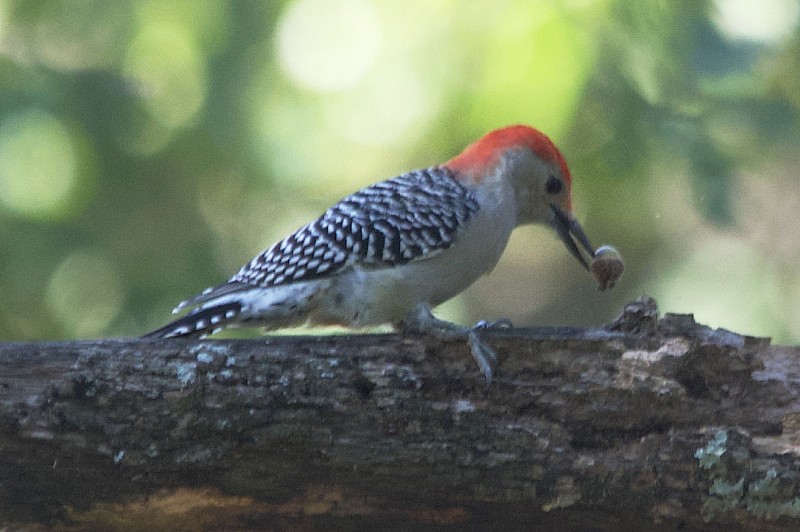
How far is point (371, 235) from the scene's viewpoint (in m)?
4.15

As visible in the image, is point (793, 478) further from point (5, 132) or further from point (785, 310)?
point (5, 132)

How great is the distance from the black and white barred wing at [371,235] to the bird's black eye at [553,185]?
473 millimetres

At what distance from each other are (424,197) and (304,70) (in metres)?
1.74

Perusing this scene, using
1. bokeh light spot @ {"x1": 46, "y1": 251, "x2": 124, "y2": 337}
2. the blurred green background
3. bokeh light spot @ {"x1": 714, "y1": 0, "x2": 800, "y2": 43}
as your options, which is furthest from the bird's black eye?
bokeh light spot @ {"x1": 46, "y1": 251, "x2": 124, "y2": 337}

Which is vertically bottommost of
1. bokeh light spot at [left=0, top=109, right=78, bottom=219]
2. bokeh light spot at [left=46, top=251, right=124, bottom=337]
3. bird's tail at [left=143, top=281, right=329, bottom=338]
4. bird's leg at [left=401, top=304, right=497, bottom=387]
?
bird's leg at [left=401, top=304, right=497, bottom=387]

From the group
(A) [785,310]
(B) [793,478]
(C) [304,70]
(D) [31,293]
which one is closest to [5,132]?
(D) [31,293]

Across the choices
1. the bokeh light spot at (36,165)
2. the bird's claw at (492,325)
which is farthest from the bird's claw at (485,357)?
the bokeh light spot at (36,165)

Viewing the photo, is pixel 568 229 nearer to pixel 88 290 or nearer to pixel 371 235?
pixel 371 235

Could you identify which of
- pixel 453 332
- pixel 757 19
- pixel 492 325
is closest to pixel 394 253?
pixel 492 325

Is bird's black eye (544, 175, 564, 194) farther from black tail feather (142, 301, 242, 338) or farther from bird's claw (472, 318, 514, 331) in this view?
black tail feather (142, 301, 242, 338)

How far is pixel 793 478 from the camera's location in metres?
2.94

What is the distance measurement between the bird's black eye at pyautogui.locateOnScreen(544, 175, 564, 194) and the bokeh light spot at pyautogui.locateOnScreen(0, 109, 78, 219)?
Answer: 276cm

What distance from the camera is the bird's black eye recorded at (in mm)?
4691

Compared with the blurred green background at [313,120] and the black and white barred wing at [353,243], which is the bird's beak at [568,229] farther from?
the black and white barred wing at [353,243]
